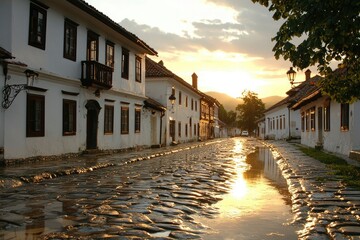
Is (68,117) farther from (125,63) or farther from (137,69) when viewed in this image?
(137,69)

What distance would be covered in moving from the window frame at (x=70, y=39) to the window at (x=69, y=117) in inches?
73.5

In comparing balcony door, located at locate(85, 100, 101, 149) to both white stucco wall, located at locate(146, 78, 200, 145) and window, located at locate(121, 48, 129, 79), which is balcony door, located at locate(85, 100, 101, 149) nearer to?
window, located at locate(121, 48, 129, 79)

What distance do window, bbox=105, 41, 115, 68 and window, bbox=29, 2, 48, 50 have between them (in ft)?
19.1

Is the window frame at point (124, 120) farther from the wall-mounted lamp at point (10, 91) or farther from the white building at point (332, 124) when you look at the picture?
the white building at point (332, 124)

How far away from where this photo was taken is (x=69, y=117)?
56.8ft

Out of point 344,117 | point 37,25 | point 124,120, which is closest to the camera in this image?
point 37,25

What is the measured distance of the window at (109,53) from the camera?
20.7m

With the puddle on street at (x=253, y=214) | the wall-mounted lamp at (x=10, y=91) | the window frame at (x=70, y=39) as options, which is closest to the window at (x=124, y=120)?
the window frame at (x=70, y=39)

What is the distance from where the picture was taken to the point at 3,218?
573cm

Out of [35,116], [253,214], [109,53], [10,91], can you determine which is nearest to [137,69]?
[109,53]

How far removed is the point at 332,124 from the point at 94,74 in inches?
452

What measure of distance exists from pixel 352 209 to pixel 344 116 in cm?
1182

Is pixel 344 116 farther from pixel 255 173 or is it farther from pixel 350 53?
pixel 350 53

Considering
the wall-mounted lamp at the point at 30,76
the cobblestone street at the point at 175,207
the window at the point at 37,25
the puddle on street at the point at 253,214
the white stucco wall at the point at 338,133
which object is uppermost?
the window at the point at 37,25
